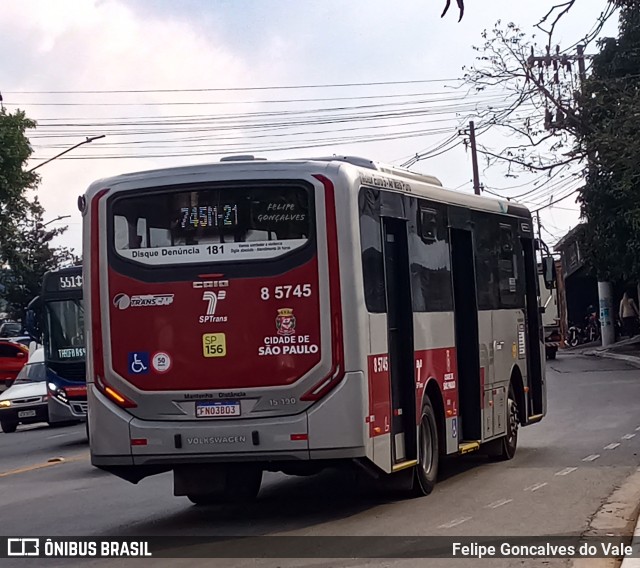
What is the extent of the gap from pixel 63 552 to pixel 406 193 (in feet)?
15.8

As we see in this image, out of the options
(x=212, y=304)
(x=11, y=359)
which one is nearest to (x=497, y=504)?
(x=212, y=304)

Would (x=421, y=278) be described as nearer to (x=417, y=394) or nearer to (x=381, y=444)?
(x=417, y=394)

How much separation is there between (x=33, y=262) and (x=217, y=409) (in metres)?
55.9

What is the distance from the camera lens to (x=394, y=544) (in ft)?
31.3

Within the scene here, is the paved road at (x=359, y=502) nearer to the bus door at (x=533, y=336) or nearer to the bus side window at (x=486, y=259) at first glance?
the bus door at (x=533, y=336)

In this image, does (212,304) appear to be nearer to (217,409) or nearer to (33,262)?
(217,409)

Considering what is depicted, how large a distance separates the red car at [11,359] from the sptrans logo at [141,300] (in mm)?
34328

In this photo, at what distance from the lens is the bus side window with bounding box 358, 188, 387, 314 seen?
11008mm

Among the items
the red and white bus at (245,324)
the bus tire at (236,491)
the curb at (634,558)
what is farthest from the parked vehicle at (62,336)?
the curb at (634,558)

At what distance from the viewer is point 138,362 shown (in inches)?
434

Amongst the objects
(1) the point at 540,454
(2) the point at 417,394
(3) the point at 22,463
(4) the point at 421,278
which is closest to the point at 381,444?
(2) the point at 417,394

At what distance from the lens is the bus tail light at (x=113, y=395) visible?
11016 millimetres

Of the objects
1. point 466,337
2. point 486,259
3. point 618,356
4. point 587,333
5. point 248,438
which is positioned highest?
point 486,259

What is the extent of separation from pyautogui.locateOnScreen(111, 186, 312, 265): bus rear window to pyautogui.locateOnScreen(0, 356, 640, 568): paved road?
2.46 meters
